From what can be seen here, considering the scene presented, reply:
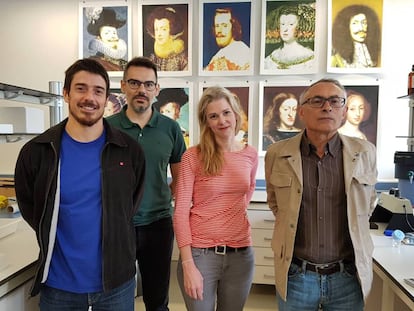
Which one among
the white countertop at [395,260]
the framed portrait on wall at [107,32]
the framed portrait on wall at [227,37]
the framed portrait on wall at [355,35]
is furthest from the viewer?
the framed portrait on wall at [107,32]

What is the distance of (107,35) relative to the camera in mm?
3176

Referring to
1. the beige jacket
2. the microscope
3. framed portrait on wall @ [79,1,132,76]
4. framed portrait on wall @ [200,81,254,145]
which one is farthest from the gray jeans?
framed portrait on wall @ [79,1,132,76]

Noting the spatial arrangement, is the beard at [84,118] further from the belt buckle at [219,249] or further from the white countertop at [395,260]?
the white countertop at [395,260]

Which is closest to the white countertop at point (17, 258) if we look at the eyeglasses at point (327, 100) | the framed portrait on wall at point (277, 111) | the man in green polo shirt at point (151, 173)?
the man in green polo shirt at point (151, 173)

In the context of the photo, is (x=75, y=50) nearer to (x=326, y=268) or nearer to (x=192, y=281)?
(x=192, y=281)

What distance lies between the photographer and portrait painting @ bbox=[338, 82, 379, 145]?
9.70 feet

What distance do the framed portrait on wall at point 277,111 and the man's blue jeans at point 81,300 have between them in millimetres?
2090

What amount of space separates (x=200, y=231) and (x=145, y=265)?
531mm

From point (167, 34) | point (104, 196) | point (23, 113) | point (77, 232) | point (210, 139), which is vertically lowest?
point (77, 232)

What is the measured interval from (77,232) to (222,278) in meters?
0.61

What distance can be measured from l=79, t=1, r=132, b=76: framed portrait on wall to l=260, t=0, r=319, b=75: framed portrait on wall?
1.23 metres

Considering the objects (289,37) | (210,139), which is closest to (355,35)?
(289,37)

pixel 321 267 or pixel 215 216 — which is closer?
pixel 321 267

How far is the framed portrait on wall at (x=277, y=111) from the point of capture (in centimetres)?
306
